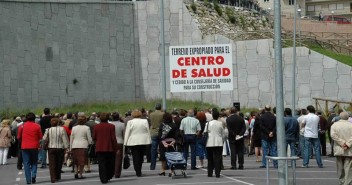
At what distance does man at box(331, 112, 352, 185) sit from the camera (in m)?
18.4

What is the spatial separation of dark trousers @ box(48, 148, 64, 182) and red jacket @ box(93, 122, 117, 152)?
5.17 ft

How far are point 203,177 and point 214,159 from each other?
1.78 ft

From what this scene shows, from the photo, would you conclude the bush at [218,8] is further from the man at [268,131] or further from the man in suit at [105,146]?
the man in suit at [105,146]

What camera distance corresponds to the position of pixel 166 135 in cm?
2270

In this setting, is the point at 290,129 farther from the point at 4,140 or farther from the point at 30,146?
the point at 4,140

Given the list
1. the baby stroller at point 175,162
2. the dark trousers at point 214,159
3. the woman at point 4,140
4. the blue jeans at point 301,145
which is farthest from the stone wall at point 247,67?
the baby stroller at point 175,162

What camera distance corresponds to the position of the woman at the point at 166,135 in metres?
22.6

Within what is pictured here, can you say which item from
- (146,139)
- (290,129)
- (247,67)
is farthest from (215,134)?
(247,67)

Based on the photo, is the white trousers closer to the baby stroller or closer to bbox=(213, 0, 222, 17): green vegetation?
the baby stroller

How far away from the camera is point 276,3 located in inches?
559

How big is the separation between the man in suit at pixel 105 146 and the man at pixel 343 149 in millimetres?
5707

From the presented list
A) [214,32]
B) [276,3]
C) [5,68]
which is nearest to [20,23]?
[5,68]

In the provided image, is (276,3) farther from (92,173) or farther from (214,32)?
(214,32)

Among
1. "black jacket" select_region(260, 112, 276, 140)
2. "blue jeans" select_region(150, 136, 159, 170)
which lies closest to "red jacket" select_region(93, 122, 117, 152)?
"blue jeans" select_region(150, 136, 159, 170)
